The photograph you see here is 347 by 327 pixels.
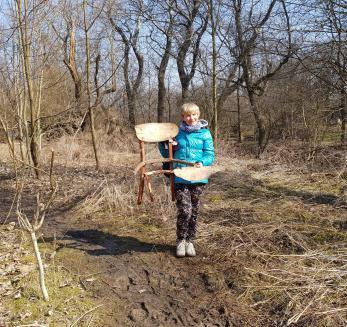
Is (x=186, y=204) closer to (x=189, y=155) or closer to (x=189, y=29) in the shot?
(x=189, y=155)

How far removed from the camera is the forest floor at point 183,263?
2.79 meters

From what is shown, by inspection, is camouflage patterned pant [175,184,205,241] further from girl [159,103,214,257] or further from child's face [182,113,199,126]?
child's face [182,113,199,126]

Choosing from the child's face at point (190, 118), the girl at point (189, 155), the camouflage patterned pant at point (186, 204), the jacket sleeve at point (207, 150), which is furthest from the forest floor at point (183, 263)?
the child's face at point (190, 118)

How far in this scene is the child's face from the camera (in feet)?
12.0

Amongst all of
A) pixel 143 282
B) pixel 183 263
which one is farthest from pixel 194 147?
pixel 143 282

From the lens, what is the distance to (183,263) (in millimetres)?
3703

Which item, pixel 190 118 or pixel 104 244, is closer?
pixel 190 118

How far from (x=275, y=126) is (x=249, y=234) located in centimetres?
1240

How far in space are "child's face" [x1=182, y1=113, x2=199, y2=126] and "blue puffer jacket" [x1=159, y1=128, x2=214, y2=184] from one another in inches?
3.7

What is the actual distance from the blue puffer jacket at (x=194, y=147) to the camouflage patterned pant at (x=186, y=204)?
237mm

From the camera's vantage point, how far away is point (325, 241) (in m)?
4.03

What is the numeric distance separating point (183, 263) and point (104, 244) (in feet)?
3.48

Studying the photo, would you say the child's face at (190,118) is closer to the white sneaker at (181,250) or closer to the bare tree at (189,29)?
the white sneaker at (181,250)

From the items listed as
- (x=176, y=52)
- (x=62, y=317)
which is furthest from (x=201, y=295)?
(x=176, y=52)
